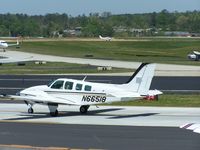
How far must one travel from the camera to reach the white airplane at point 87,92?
32531 millimetres

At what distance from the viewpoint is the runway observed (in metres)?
23.3

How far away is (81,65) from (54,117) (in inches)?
2241

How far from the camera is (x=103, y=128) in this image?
28250 mm

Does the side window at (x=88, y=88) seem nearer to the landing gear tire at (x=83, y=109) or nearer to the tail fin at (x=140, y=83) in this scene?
the landing gear tire at (x=83, y=109)

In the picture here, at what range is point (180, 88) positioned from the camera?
5241 cm

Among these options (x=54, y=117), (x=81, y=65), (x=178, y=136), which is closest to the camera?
(x=178, y=136)

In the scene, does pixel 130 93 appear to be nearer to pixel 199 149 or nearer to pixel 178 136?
pixel 178 136

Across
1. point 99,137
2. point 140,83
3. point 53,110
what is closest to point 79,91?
point 53,110

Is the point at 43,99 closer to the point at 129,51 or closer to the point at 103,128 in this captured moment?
the point at 103,128

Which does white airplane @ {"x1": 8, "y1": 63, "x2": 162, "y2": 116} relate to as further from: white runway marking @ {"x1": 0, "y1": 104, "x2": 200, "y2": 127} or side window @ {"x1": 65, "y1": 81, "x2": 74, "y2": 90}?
white runway marking @ {"x1": 0, "y1": 104, "x2": 200, "y2": 127}

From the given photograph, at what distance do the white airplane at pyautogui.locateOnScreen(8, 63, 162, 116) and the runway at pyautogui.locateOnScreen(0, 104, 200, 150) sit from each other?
91 cm

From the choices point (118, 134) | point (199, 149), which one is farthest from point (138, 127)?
point (199, 149)

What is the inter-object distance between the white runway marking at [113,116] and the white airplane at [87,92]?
34.6 inches

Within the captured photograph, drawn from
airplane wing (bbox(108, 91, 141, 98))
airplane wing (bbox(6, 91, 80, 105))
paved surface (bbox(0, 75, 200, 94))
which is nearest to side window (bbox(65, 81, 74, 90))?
airplane wing (bbox(6, 91, 80, 105))
